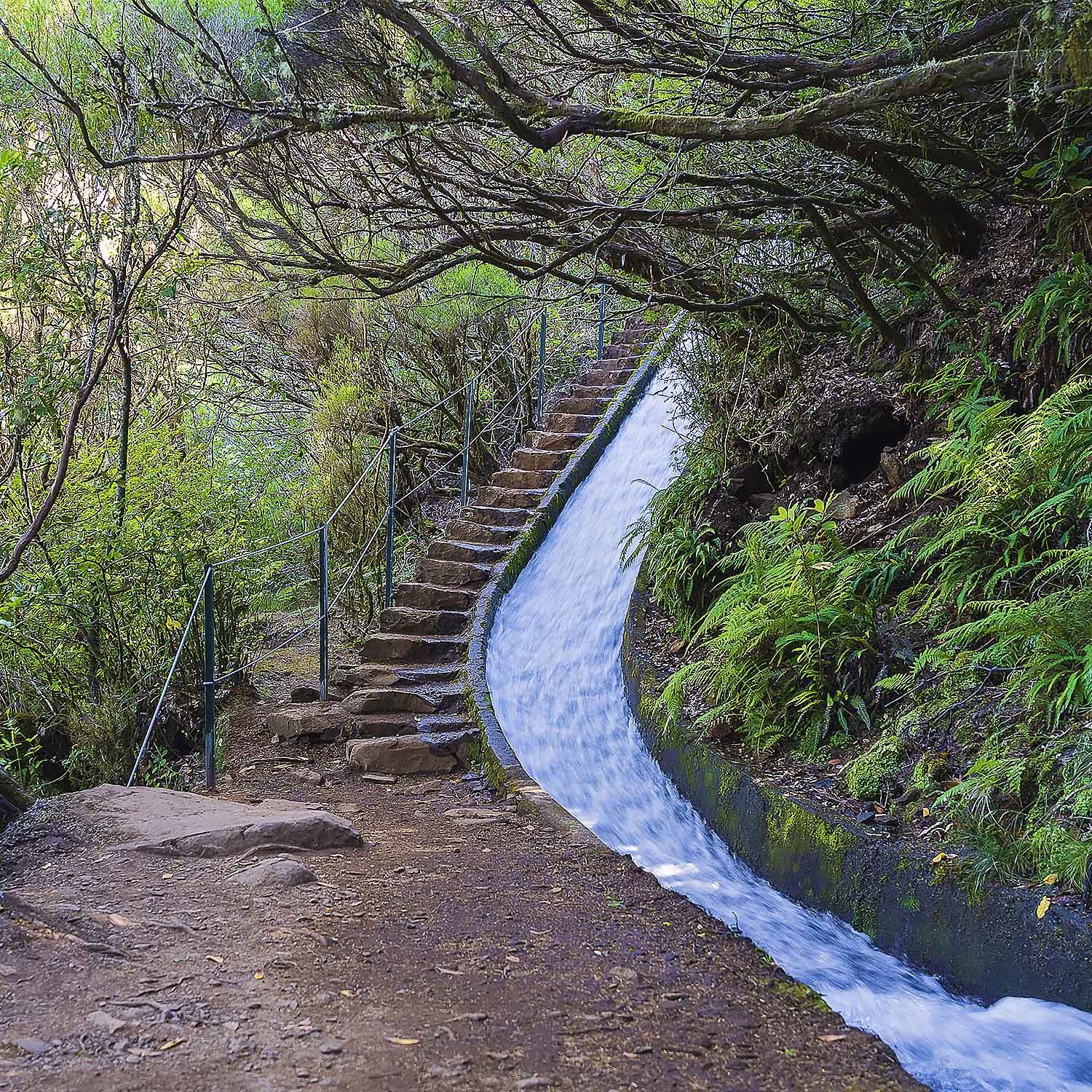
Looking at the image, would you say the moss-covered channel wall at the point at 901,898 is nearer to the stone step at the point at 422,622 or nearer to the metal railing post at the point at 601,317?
the stone step at the point at 422,622

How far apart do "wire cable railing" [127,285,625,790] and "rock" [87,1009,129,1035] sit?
3.07 metres

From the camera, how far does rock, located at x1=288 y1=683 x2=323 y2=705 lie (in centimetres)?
764

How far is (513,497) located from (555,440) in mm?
1190

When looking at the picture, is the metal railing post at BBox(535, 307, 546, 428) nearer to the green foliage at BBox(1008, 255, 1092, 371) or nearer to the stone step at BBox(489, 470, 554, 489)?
the stone step at BBox(489, 470, 554, 489)

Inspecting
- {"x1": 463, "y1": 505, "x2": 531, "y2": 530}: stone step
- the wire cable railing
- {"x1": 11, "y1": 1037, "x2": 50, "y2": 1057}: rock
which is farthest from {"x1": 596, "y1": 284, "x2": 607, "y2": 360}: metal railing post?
{"x1": 11, "y1": 1037, "x2": 50, "y2": 1057}: rock

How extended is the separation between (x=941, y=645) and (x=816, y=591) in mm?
912

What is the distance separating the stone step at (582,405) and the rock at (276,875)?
7.62 metres

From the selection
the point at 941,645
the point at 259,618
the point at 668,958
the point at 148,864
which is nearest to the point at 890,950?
the point at 668,958

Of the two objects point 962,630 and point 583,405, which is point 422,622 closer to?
point 583,405

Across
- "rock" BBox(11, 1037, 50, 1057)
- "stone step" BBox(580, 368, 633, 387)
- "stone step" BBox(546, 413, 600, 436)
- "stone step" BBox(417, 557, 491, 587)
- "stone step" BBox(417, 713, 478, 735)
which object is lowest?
"rock" BBox(11, 1037, 50, 1057)

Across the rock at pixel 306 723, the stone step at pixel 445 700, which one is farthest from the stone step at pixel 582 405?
the rock at pixel 306 723

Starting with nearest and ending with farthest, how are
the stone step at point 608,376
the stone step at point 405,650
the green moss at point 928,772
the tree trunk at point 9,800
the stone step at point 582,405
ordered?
the tree trunk at point 9,800, the green moss at point 928,772, the stone step at point 405,650, the stone step at point 582,405, the stone step at point 608,376

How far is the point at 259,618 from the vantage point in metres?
9.65

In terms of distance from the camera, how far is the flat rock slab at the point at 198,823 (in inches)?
178
